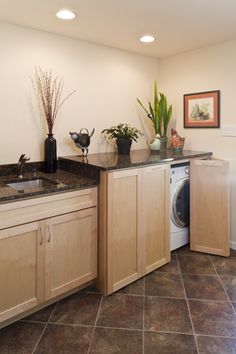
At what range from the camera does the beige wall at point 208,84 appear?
278 cm

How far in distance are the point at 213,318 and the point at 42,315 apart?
1.16m

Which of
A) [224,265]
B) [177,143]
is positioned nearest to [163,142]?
[177,143]

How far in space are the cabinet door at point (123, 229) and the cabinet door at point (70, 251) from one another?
14 centimetres

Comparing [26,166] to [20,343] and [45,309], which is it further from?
[20,343]

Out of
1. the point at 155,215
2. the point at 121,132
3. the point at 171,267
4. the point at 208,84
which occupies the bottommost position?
the point at 171,267

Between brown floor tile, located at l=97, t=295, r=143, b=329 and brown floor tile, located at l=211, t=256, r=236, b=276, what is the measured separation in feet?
2.81

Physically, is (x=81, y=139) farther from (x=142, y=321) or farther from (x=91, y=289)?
(x=142, y=321)

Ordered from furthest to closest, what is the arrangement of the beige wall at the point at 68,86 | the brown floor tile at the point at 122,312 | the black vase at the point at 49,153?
the black vase at the point at 49,153 → the beige wall at the point at 68,86 → the brown floor tile at the point at 122,312

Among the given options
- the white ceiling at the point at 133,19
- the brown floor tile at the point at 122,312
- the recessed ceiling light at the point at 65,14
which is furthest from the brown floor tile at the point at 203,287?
the recessed ceiling light at the point at 65,14

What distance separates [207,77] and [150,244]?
6.14 feet

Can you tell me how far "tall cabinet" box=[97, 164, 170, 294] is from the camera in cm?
207

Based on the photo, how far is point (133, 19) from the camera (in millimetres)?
2170

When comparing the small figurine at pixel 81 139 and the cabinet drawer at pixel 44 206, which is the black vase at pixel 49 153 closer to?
the small figurine at pixel 81 139

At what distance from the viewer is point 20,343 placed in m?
1.63
